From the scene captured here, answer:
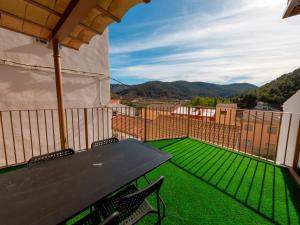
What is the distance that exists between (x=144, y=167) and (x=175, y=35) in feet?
20.2

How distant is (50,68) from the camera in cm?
396

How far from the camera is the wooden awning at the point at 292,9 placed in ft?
7.47

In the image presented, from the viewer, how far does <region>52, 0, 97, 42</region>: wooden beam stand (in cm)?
173

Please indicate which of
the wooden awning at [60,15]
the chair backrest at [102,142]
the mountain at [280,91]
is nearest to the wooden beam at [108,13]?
the wooden awning at [60,15]


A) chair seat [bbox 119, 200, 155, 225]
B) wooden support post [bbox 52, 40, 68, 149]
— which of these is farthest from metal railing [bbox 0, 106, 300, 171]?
chair seat [bbox 119, 200, 155, 225]

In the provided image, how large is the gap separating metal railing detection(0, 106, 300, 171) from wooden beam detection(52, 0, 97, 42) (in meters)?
1.56

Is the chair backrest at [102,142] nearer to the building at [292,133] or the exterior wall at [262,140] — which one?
the exterior wall at [262,140]

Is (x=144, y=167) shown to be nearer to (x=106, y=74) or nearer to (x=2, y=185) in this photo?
(x=2, y=185)

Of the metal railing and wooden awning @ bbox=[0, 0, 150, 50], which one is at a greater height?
wooden awning @ bbox=[0, 0, 150, 50]

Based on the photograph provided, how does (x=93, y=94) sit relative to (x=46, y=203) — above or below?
above

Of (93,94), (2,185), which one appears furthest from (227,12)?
(2,185)

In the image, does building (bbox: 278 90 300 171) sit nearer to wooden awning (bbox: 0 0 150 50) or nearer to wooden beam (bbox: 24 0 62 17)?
wooden awning (bbox: 0 0 150 50)

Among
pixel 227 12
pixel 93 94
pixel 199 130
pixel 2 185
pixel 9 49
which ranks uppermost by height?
pixel 227 12

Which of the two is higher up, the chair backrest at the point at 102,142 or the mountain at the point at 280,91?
the mountain at the point at 280,91
